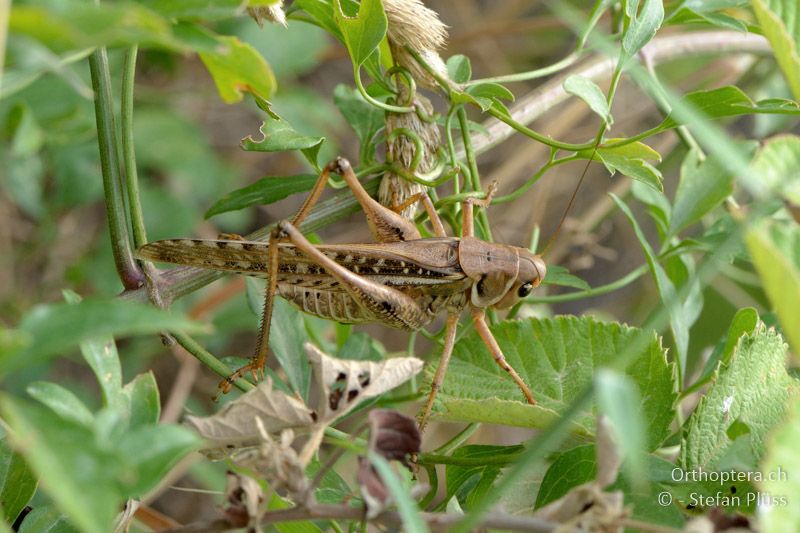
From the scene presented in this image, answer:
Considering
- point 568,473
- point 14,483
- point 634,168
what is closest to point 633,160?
point 634,168

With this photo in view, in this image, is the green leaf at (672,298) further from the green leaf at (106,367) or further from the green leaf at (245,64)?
the green leaf at (106,367)

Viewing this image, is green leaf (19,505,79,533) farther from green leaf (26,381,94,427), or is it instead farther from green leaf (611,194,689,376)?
green leaf (611,194,689,376)

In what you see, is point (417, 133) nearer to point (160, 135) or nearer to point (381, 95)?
point (381, 95)

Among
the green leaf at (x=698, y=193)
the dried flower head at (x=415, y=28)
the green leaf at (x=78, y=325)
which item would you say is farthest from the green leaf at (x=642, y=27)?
the green leaf at (x=78, y=325)

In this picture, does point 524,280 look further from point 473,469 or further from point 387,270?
point 473,469

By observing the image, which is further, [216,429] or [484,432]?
[484,432]

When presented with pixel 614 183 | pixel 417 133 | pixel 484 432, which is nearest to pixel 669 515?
pixel 417 133
